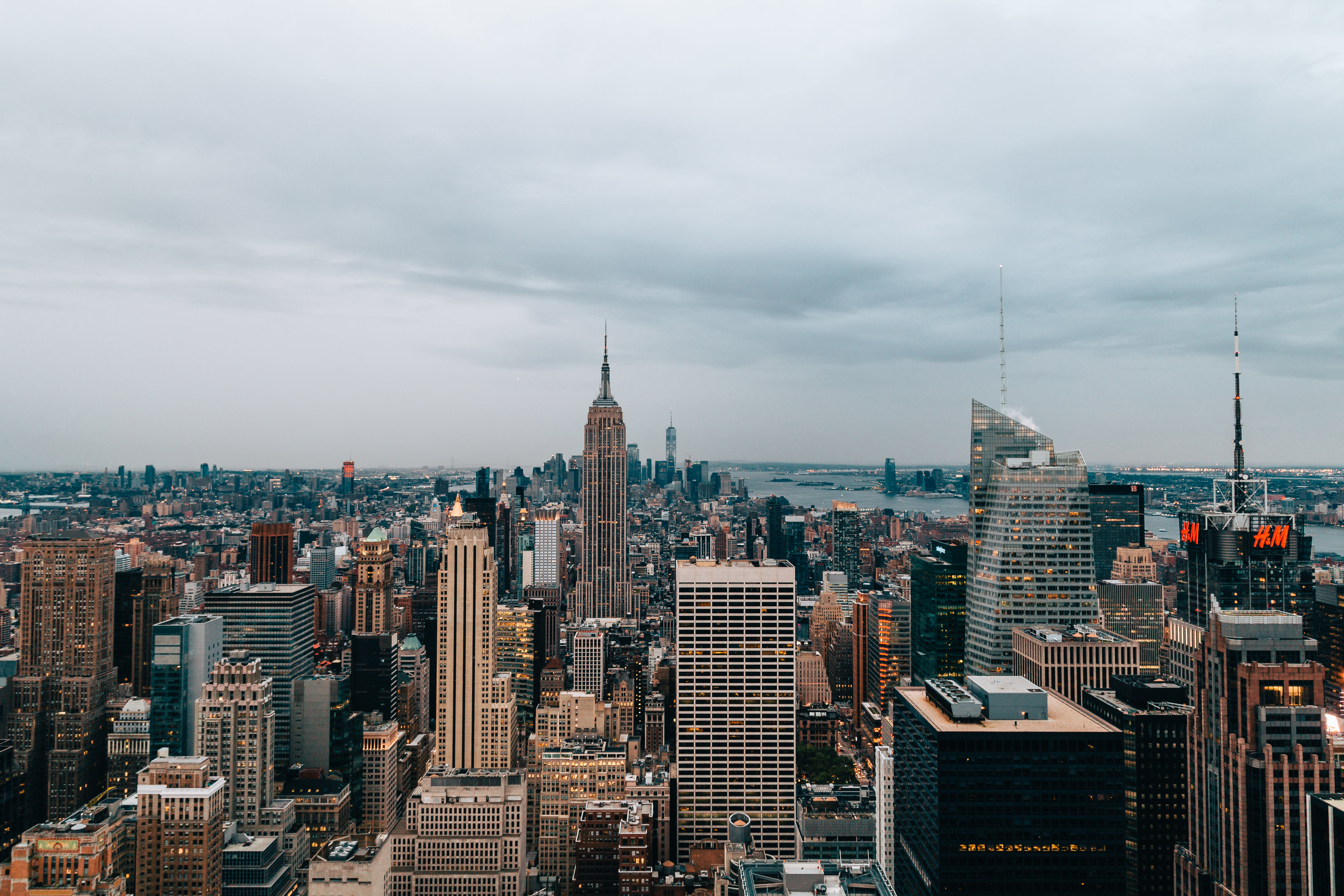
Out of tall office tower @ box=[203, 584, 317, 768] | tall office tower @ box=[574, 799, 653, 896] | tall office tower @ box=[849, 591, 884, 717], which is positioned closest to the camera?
tall office tower @ box=[574, 799, 653, 896]

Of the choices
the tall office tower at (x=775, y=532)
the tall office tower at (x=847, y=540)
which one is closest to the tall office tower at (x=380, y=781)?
the tall office tower at (x=775, y=532)

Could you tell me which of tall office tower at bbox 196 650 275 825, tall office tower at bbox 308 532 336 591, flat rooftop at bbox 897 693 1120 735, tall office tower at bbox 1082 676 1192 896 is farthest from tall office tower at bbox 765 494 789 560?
flat rooftop at bbox 897 693 1120 735

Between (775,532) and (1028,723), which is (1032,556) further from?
(775,532)

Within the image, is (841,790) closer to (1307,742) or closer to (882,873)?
(882,873)

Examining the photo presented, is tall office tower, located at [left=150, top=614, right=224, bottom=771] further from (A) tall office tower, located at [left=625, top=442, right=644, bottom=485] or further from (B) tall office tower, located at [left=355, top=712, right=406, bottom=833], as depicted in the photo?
(A) tall office tower, located at [left=625, top=442, right=644, bottom=485]

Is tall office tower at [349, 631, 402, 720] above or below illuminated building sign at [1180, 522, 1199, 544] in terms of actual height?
below

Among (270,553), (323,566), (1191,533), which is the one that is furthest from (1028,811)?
(323,566)

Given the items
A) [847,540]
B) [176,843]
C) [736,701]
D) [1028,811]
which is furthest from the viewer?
[847,540]
